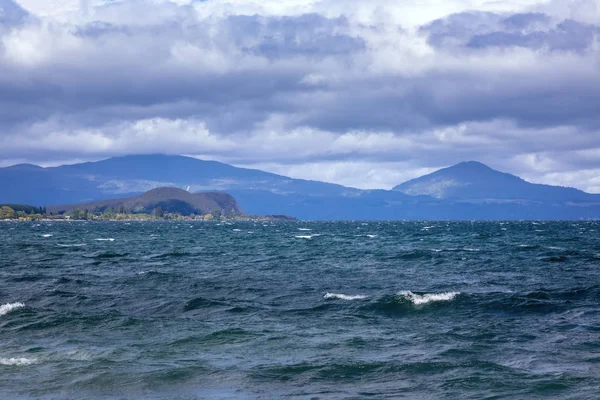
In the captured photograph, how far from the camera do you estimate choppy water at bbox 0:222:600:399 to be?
2219 cm

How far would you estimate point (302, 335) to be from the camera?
30.3 metres

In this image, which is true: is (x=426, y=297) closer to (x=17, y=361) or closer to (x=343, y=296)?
(x=343, y=296)

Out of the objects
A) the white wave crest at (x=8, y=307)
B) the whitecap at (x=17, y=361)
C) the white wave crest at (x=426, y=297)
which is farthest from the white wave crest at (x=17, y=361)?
the white wave crest at (x=426, y=297)

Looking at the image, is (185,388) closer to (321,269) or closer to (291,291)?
(291,291)

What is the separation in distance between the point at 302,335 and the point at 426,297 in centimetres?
1190

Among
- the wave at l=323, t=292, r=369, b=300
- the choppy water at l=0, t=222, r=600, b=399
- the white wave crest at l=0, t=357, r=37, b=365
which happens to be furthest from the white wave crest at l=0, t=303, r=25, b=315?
the wave at l=323, t=292, r=369, b=300

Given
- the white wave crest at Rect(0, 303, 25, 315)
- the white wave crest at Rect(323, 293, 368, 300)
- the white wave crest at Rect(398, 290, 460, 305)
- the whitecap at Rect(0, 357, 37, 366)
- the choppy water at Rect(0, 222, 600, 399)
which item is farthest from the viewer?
the white wave crest at Rect(323, 293, 368, 300)

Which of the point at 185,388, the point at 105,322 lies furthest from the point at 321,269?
A: the point at 185,388

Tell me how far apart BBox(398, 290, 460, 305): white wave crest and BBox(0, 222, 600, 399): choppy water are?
16 cm

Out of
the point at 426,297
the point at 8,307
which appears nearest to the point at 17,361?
the point at 8,307

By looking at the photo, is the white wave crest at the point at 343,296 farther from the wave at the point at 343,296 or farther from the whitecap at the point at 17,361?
the whitecap at the point at 17,361

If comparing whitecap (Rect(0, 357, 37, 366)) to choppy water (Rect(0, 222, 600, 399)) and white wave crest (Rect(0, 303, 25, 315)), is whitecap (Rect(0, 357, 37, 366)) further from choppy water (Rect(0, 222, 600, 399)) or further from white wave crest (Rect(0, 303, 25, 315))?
white wave crest (Rect(0, 303, 25, 315))

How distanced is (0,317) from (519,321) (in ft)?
83.9

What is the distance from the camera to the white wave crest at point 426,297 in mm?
38812
